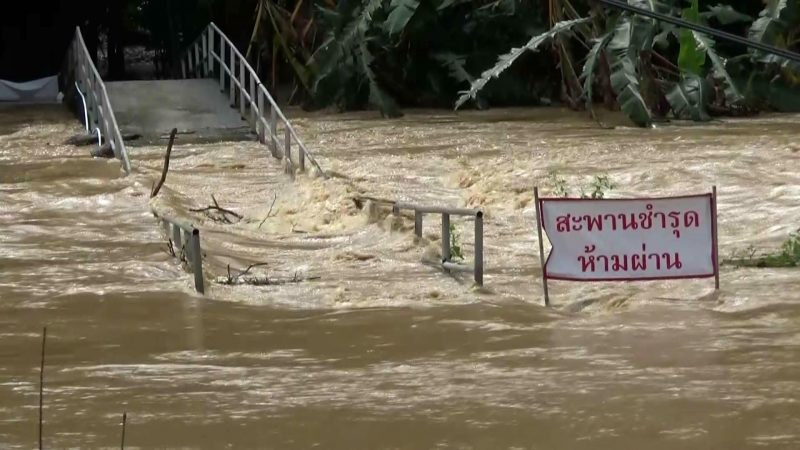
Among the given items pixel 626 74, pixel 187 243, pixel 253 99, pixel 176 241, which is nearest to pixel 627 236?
pixel 187 243

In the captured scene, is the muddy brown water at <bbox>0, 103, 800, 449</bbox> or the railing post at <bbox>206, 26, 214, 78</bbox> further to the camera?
the railing post at <bbox>206, 26, 214, 78</bbox>

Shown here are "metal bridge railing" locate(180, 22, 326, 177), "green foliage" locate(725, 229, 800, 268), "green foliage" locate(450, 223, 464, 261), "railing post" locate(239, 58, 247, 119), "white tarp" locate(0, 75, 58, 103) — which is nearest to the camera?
"green foliage" locate(725, 229, 800, 268)

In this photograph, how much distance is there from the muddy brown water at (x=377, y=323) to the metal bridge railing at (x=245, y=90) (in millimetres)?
518

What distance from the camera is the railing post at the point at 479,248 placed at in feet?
34.1

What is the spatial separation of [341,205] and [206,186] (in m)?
2.55

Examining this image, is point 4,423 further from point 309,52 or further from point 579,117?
point 309,52

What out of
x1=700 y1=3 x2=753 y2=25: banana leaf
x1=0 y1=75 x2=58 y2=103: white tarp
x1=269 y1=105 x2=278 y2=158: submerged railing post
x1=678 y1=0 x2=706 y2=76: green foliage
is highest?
x1=700 y1=3 x2=753 y2=25: banana leaf

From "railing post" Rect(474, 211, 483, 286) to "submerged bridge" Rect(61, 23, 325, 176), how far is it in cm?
691

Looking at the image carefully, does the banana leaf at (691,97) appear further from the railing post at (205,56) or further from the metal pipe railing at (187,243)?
the metal pipe railing at (187,243)

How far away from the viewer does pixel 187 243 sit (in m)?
11.3

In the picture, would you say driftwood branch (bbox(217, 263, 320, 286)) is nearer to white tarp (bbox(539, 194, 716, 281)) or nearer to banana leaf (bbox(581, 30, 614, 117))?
white tarp (bbox(539, 194, 716, 281))

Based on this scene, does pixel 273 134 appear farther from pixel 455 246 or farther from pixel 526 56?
pixel 526 56

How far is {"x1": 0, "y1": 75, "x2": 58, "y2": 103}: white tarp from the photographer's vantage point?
27250 millimetres

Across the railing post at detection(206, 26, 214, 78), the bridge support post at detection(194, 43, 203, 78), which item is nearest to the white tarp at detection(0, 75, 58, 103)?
the bridge support post at detection(194, 43, 203, 78)
